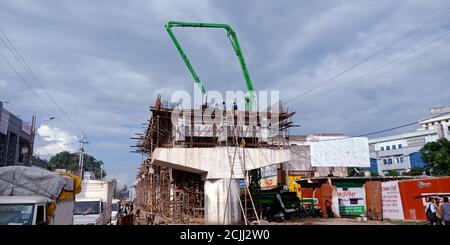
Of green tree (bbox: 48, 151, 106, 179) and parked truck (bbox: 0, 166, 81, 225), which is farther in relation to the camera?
green tree (bbox: 48, 151, 106, 179)

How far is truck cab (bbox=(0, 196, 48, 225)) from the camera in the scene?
8656 millimetres

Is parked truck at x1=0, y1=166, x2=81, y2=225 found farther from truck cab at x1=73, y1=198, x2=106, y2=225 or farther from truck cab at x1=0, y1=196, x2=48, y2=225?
truck cab at x1=73, y1=198, x2=106, y2=225

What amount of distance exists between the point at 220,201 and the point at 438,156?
3820 centimetres

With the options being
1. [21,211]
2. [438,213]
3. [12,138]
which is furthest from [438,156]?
[12,138]

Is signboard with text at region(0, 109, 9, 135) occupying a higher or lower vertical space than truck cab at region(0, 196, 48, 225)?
higher

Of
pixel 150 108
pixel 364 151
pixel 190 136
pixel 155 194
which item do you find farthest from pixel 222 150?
pixel 364 151

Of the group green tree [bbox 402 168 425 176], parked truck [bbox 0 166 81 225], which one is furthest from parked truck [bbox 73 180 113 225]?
green tree [bbox 402 168 425 176]

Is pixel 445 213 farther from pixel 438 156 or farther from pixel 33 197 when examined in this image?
pixel 438 156

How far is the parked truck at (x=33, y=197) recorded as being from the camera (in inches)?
349

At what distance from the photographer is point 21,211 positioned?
891cm

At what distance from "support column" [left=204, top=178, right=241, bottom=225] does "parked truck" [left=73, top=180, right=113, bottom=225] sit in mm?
6659
